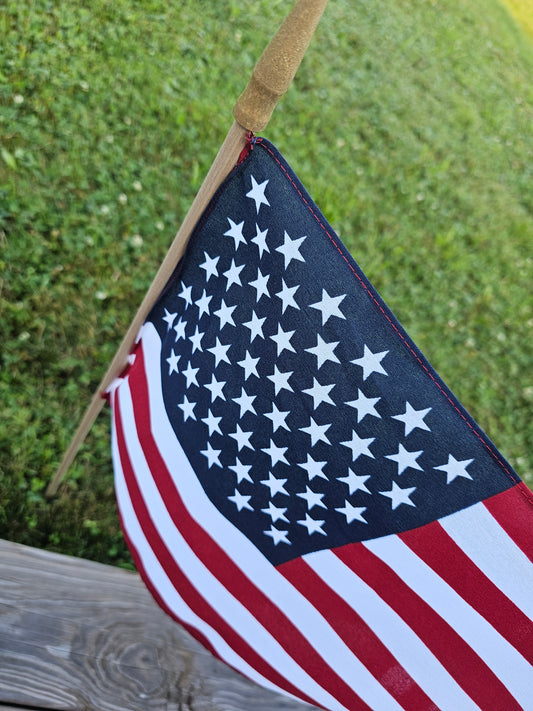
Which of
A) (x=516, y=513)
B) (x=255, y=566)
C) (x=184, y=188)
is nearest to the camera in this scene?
(x=516, y=513)

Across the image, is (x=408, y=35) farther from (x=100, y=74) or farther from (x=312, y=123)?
(x=100, y=74)

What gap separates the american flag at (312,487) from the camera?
3.85ft

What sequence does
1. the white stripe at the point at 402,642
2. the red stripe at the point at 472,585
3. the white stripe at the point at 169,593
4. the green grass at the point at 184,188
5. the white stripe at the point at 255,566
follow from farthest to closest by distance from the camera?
1. the green grass at the point at 184,188
2. the white stripe at the point at 169,593
3. the white stripe at the point at 255,566
4. the white stripe at the point at 402,642
5. the red stripe at the point at 472,585

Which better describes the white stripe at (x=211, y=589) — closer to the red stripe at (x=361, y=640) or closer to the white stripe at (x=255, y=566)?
the white stripe at (x=255, y=566)

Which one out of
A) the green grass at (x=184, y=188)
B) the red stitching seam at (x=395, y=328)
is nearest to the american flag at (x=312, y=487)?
the red stitching seam at (x=395, y=328)

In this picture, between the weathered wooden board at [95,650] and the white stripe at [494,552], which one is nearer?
the white stripe at [494,552]

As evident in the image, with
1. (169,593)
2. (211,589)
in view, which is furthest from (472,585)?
(169,593)

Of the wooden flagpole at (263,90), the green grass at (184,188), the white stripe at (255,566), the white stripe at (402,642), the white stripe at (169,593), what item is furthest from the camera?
the green grass at (184,188)

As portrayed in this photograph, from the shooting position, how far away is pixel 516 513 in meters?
1.12

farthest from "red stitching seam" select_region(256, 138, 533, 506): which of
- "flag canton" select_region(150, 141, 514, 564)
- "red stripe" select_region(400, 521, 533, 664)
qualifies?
"red stripe" select_region(400, 521, 533, 664)

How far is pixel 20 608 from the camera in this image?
1435mm

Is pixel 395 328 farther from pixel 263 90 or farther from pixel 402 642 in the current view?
pixel 402 642

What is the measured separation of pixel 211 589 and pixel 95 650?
31 centimetres

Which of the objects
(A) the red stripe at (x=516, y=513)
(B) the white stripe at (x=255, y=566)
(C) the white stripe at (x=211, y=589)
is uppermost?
(A) the red stripe at (x=516, y=513)
